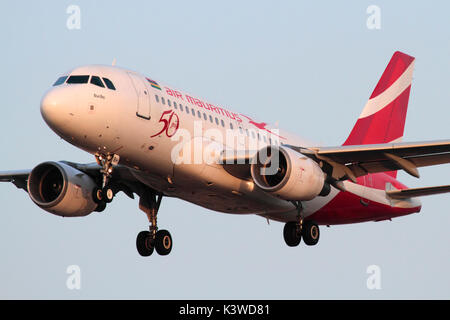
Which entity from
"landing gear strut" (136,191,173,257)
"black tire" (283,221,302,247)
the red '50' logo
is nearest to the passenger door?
the red '50' logo

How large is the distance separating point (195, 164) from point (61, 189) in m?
7.12

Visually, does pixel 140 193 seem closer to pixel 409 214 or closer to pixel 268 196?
pixel 268 196

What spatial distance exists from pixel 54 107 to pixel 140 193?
29.1ft

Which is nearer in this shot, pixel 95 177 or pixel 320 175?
pixel 320 175

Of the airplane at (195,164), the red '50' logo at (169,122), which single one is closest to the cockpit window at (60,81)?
the airplane at (195,164)

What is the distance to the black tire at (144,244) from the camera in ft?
117

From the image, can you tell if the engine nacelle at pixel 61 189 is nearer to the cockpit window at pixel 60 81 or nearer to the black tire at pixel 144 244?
the black tire at pixel 144 244

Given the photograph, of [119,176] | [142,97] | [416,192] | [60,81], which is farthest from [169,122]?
[416,192]

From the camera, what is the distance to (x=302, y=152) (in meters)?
32.4

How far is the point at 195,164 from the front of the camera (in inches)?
1220

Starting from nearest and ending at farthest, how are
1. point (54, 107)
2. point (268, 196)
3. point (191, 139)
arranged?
1. point (54, 107)
2. point (191, 139)
3. point (268, 196)

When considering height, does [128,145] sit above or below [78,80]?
below

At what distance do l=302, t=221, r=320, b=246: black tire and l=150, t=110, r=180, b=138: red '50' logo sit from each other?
8616 mm

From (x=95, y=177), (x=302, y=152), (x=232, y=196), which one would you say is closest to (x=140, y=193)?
(x=95, y=177)
